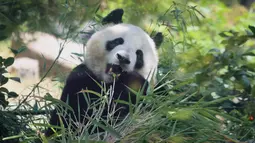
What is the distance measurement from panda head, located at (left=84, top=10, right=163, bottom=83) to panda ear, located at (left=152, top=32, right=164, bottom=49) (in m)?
0.14

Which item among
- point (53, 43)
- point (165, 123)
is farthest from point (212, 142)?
point (53, 43)

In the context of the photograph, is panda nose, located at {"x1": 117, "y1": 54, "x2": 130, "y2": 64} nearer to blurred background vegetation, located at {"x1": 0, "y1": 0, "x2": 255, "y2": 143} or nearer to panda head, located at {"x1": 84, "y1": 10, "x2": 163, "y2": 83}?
panda head, located at {"x1": 84, "y1": 10, "x2": 163, "y2": 83}

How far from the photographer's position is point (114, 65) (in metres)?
3.16

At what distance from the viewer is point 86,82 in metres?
3.32

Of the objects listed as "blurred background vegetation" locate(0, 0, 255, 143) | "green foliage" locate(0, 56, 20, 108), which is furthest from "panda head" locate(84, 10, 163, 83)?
"green foliage" locate(0, 56, 20, 108)

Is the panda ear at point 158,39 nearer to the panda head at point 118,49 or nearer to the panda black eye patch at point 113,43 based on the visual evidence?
the panda head at point 118,49

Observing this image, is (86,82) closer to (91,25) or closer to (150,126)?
(91,25)

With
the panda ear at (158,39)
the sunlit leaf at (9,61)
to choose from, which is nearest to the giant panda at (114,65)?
the panda ear at (158,39)

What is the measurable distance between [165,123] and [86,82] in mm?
1058

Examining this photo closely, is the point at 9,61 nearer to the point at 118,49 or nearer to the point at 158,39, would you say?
the point at 118,49

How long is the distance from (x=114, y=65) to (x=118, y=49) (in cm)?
12

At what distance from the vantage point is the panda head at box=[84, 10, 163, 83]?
327 cm

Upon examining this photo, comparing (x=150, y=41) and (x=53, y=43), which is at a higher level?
(x=150, y=41)

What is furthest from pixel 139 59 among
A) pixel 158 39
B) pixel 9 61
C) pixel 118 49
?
pixel 9 61
